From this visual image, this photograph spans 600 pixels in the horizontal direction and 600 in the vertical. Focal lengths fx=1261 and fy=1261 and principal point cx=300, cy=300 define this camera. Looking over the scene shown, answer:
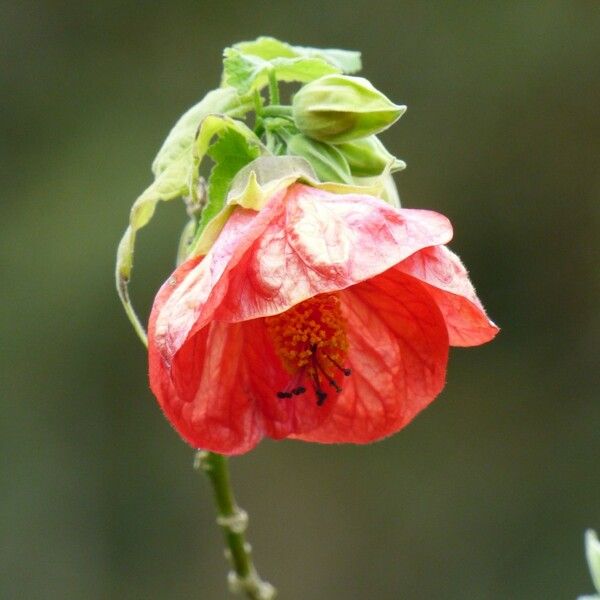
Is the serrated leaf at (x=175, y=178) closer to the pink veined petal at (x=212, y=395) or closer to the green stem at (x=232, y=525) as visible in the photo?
the pink veined petal at (x=212, y=395)

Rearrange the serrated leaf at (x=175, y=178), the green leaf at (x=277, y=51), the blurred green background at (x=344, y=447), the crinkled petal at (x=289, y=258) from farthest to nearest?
the blurred green background at (x=344, y=447) < the green leaf at (x=277, y=51) < the serrated leaf at (x=175, y=178) < the crinkled petal at (x=289, y=258)

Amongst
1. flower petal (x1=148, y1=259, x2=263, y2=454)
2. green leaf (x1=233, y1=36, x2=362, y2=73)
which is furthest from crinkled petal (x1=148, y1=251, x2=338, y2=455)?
green leaf (x1=233, y1=36, x2=362, y2=73)

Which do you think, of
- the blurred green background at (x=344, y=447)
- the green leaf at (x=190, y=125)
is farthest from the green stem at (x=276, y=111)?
the blurred green background at (x=344, y=447)

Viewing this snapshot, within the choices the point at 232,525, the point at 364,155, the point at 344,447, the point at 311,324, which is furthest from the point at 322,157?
the point at 344,447

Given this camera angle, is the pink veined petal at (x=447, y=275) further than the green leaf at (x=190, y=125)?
No

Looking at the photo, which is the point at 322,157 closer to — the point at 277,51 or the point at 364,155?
the point at 364,155

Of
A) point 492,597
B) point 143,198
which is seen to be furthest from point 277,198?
point 492,597

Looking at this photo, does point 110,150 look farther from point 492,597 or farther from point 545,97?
point 492,597

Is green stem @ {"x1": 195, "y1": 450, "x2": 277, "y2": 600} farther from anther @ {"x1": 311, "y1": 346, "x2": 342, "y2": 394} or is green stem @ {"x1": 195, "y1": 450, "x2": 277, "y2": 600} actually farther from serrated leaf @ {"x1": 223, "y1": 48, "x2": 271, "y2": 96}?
serrated leaf @ {"x1": 223, "y1": 48, "x2": 271, "y2": 96}
